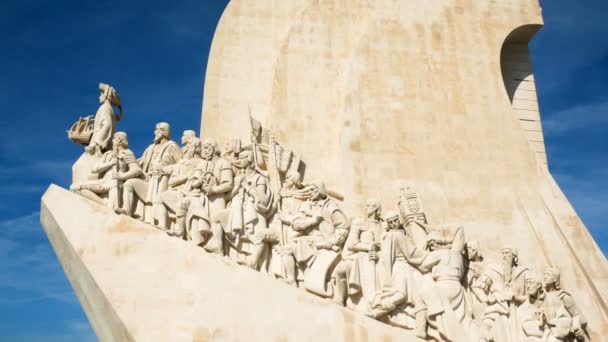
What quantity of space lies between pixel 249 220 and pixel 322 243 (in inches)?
34.9

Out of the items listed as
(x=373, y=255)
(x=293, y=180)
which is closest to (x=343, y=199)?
(x=293, y=180)

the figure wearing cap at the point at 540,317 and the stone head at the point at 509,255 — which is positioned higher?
the stone head at the point at 509,255

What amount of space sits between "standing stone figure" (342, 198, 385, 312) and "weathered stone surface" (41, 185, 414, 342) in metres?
0.40

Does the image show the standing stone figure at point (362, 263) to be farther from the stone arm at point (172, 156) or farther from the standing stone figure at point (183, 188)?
the stone arm at point (172, 156)

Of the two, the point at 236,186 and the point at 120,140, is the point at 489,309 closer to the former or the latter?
the point at 236,186

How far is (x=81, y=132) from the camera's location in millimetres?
9672

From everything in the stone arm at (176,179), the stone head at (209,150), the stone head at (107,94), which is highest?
the stone head at (107,94)

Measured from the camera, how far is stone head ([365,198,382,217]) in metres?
9.08

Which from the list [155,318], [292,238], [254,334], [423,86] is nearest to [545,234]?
[423,86]

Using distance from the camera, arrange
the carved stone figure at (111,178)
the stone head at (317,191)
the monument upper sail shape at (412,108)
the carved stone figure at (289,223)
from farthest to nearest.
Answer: the monument upper sail shape at (412,108)
the stone head at (317,191)
the carved stone figure at (111,178)
the carved stone figure at (289,223)

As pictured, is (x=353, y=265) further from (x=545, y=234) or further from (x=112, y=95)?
(x=112, y=95)

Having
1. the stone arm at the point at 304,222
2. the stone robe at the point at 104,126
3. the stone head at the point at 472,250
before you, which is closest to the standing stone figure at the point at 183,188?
the stone robe at the point at 104,126

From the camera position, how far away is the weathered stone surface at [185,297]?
7840 millimetres

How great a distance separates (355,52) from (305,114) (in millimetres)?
1114
